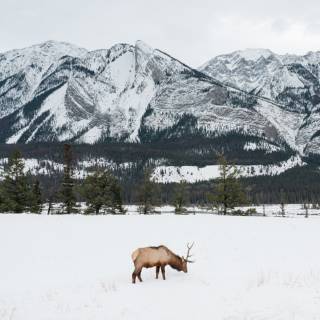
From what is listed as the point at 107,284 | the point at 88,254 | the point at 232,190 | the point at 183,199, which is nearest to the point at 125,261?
the point at 88,254

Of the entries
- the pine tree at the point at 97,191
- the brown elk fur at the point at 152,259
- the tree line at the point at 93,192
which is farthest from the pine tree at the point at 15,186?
the brown elk fur at the point at 152,259

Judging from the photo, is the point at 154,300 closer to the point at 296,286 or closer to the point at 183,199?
the point at 296,286

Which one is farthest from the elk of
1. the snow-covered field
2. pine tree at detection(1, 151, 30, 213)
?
pine tree at detection(1, 151, 30, 213)

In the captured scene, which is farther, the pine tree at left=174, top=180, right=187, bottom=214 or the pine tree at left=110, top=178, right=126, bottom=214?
the pine tree at left=174, top=180, right=187, bottom=214

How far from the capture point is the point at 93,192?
59500 millimetres

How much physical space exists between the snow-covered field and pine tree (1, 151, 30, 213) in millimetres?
15783

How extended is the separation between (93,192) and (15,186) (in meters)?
9.51

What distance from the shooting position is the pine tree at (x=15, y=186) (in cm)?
5409

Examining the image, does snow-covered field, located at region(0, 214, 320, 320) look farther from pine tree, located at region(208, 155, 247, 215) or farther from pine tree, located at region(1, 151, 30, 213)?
pine tree, located at region(1, 151, 30, 213)

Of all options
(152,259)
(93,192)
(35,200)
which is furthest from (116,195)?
(152,259)

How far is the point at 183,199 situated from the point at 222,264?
150 ft

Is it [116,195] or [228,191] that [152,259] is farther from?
[116,195]

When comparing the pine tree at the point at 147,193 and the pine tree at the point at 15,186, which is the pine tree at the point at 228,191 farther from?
the pine tree at the point at 15,186

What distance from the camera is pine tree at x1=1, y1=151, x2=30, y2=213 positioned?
177ft
